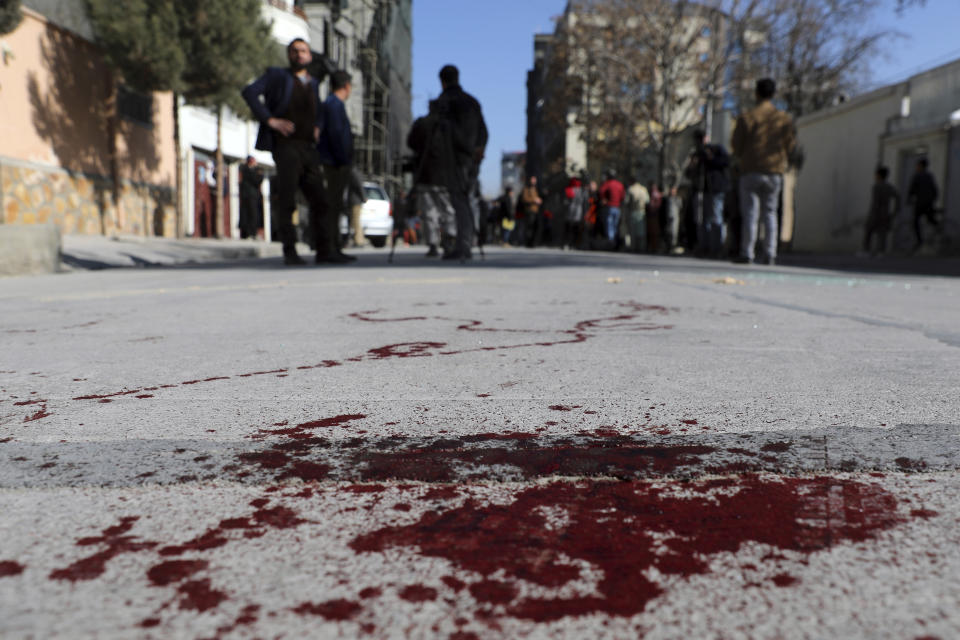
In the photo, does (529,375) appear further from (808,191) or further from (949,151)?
(808,191)

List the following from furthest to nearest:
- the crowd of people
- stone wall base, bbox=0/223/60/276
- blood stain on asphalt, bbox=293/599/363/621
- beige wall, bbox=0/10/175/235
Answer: beige wall, bbox=0/10/175/235 → the crowd of people → stone wall base, bbox=0/223/60/276 → blood stain on asphalt, bbox=293/599/363/621

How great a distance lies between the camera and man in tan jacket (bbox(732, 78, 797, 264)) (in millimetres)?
8453

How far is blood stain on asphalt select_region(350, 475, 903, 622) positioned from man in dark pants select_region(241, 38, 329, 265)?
619cm

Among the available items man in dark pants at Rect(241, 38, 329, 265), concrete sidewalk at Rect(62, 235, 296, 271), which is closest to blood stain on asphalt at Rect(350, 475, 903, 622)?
man in dark pants at Rect(241, 38, 329, 265)

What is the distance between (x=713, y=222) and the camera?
11664 millimetres

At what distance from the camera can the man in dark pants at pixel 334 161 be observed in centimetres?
756

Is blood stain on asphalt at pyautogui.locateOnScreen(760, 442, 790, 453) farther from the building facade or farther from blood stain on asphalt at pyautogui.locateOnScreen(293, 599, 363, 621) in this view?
the building facade

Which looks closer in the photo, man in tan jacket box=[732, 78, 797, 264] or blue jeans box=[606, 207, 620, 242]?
man in tan jacket box=[732, 78, 797, 264]

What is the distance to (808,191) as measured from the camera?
23938mm

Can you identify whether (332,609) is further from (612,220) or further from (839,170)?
(839,170)

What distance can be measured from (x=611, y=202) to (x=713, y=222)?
518 centimetres

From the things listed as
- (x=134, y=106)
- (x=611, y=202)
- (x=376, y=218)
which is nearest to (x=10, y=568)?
(x=611, y=202)

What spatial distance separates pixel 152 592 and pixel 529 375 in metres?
1.25

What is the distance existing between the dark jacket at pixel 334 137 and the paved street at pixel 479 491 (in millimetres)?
5452
